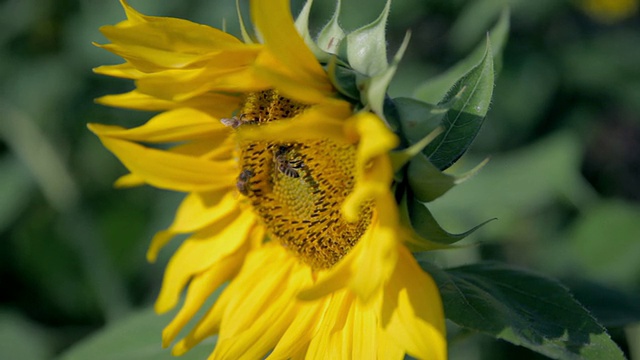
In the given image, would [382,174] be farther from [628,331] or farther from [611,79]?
[611,79]

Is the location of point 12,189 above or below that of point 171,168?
below

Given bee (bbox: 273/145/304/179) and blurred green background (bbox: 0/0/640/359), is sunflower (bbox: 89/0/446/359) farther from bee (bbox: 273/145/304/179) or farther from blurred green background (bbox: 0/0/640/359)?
blurred green background (bbox: 0/0/640/359)

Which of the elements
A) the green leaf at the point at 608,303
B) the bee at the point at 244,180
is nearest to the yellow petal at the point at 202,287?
the bee at the point at 244,180

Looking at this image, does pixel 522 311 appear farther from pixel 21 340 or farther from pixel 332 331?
pixel 21 340

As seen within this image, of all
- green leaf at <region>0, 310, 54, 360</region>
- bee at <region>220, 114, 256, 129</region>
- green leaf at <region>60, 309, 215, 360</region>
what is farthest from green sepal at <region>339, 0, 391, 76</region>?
green leaf at <region>0, 310, 54, 360</region>

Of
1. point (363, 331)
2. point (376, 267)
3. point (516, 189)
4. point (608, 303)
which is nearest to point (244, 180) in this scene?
point (363, 331)

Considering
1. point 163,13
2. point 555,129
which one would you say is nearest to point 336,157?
point 163,13

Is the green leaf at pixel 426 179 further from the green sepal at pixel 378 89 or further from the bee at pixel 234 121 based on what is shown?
the bee at pixel 234 121
